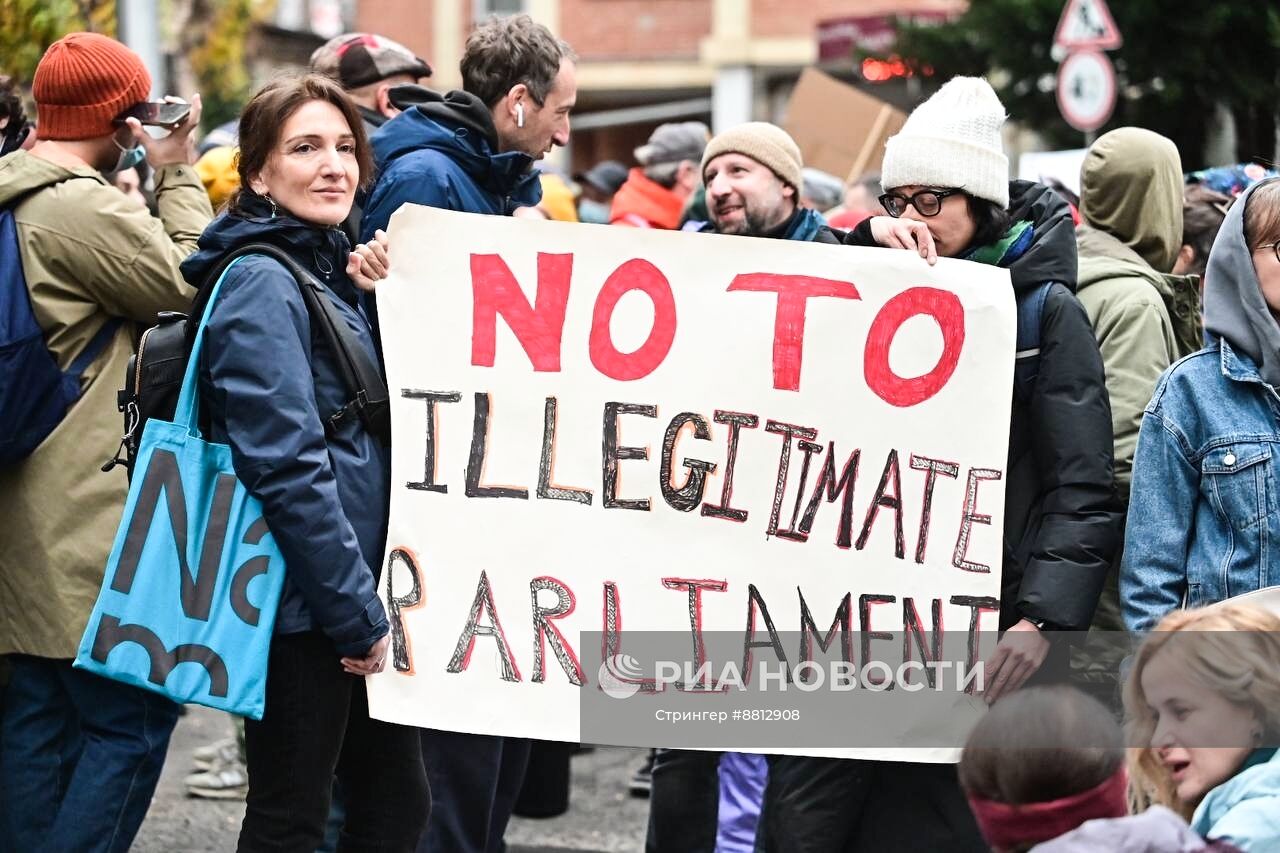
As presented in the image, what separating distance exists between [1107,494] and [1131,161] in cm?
111

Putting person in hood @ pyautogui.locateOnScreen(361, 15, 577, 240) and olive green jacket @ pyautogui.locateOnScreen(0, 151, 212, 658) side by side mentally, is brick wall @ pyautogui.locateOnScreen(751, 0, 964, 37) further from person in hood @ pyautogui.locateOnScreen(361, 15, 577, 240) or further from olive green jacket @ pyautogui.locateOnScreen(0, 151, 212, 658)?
olive green jacket @ pyautogui.locateOnScreen(0, 151, 212, 658)

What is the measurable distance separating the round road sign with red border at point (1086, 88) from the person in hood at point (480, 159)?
6.34 m

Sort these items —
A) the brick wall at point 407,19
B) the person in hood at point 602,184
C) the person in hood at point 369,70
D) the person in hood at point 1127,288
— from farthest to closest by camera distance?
1. the brick wall at point 407,19
2. the person in hood at point 602,184
3. the person in hood at point 369,70
4. the person in hood at point 1127,288

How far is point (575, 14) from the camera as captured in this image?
2608 cm

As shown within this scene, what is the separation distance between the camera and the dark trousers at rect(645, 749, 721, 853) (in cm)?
443

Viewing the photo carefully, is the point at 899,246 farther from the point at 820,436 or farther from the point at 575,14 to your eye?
the point at 575,14

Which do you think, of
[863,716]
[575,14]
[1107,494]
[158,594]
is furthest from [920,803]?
[575,14]

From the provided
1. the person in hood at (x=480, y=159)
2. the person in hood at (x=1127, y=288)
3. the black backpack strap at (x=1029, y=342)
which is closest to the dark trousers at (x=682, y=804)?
the person in hood at (x=480, y=159)

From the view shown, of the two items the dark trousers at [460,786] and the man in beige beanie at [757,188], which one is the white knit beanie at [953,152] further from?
the dark trousers at [460,786]

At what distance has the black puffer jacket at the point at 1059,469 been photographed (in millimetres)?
3514

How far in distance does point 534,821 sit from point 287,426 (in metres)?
2.70

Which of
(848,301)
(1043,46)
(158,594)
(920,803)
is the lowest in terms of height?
(920,803)

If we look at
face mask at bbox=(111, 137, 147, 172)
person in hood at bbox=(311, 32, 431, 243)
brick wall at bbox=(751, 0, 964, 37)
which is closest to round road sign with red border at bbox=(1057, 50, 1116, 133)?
person in hood at bbox=(311, 32, 431, 243)

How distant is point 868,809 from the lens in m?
3.78
